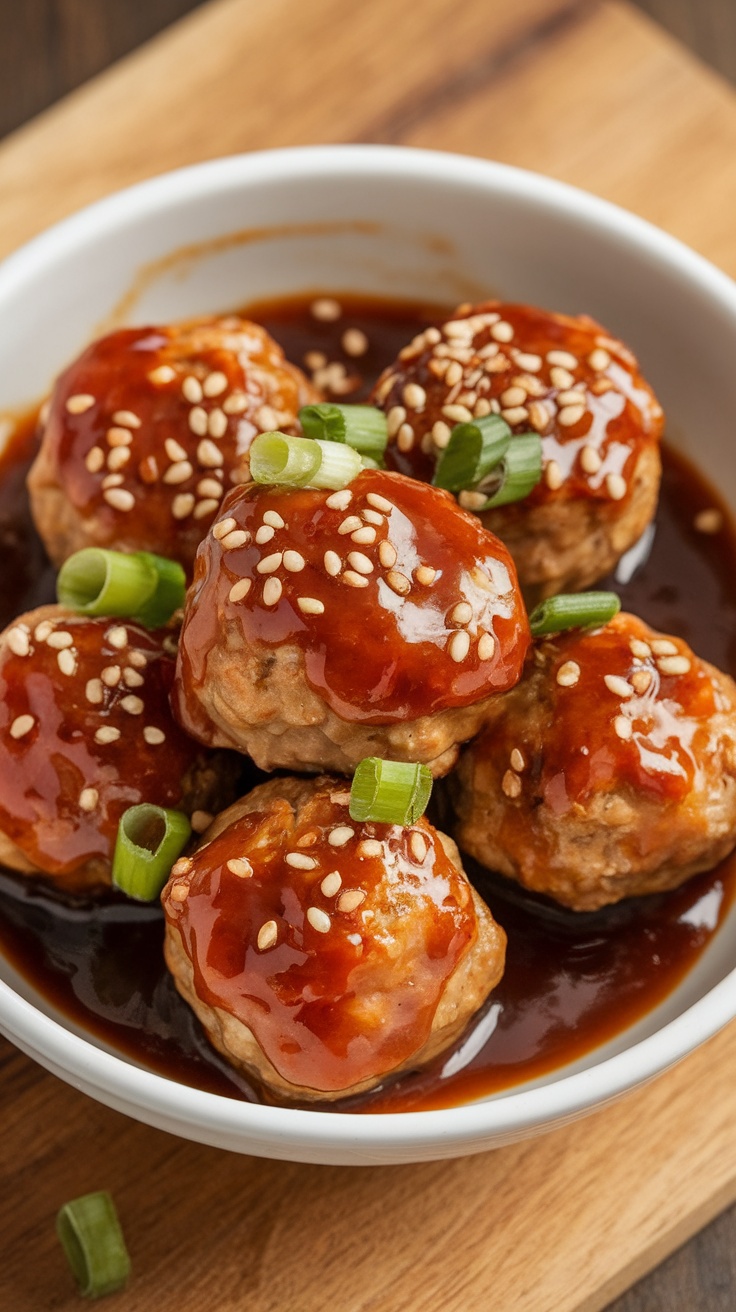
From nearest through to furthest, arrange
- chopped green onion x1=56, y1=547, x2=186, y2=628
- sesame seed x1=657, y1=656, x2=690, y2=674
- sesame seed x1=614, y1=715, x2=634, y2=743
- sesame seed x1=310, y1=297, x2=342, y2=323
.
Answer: sesame seed x1=614, y1=715, x2=634, y2=743 → sesame seed x1=657, y1=656, x2=690, y2=674 → chopped green onion x1=56, y1=547, x2=186, y2=628 → sesame seed x1=310, y1=297, x2=342, y2=323

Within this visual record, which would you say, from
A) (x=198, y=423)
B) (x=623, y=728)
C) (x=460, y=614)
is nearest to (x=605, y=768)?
(x=623, y=728)

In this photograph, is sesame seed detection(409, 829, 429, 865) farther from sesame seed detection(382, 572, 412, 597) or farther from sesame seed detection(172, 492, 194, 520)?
sesame seed detection(172, 492, 194, 520)

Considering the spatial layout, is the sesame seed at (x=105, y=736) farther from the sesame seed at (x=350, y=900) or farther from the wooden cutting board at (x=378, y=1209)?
the wooden cutting board at (x=378, y=1209)

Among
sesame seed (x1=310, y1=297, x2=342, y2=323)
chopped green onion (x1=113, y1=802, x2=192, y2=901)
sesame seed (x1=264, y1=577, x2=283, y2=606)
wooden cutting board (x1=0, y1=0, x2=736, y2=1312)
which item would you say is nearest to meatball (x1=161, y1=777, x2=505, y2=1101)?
chopped green onion (x1=113, y1=802, x2=192, y2=901)

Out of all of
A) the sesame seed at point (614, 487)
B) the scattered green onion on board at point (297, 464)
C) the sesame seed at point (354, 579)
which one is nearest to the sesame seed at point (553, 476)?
the sesame seed at point (614, 487)

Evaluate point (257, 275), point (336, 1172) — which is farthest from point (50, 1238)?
point (257, 275)
